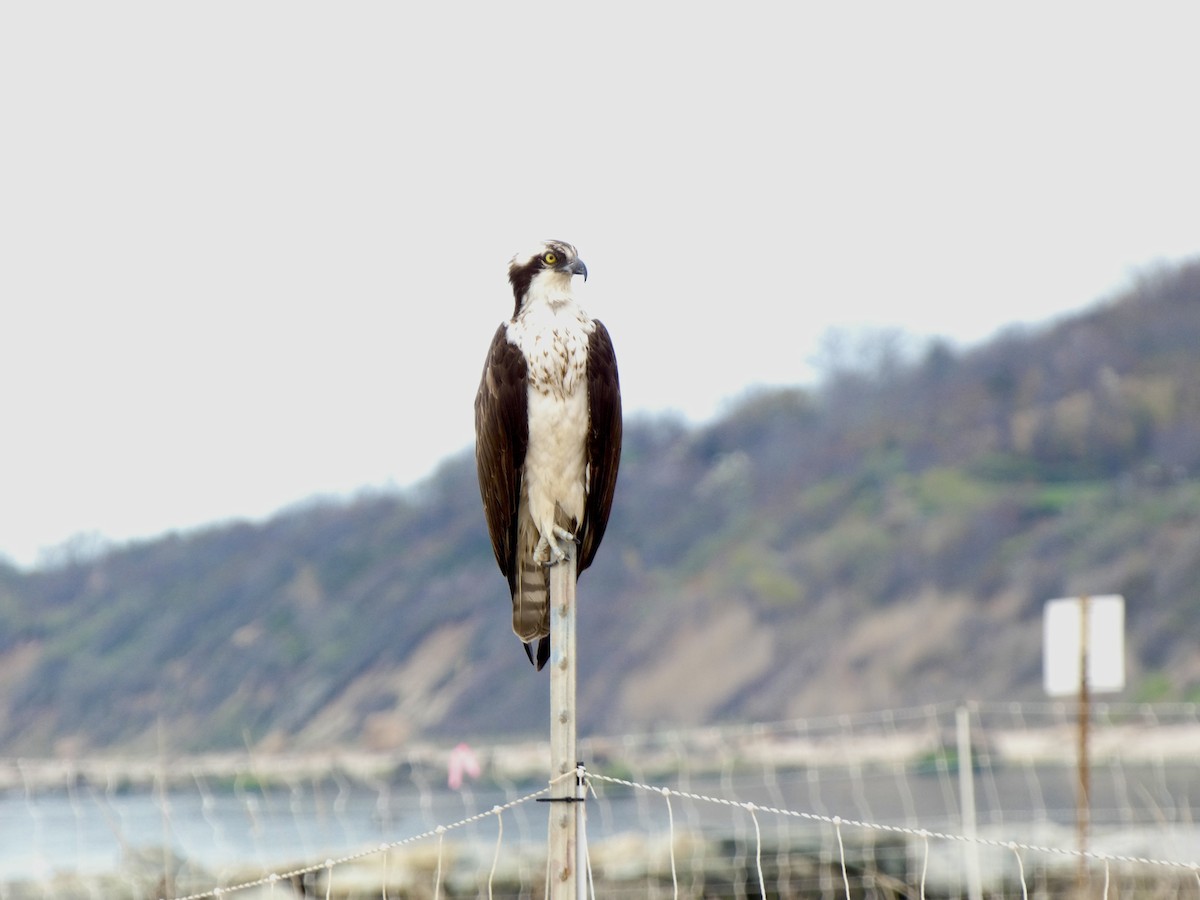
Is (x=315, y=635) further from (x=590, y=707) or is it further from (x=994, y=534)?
(x=994, y=534)

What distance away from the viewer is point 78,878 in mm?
9688

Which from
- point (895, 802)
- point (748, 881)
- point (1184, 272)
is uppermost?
point (1184, 272)

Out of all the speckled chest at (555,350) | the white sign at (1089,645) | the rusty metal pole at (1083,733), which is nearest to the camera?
the speckled chest at (555,350)

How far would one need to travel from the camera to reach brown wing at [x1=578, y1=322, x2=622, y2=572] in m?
4.34

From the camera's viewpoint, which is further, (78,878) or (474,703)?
(474,703)

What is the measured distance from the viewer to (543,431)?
440 cm

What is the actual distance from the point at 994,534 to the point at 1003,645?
18.5ft

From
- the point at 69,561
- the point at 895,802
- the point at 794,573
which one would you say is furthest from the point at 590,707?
the point at 69,561

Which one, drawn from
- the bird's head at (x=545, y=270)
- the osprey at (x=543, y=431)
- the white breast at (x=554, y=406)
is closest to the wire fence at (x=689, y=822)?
the osprey at (x=543, y=431)

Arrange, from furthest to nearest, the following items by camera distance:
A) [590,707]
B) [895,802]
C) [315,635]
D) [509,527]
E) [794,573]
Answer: [315,635]
[794,573]
[590,707]
[895,802]
[509,527]

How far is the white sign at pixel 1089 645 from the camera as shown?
6992 millimetres

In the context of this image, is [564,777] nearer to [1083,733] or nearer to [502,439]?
[502,439]

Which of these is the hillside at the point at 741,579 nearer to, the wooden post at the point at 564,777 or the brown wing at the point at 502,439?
the brown wing at the point at 502,439

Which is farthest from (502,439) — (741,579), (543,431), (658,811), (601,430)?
(741,579)
